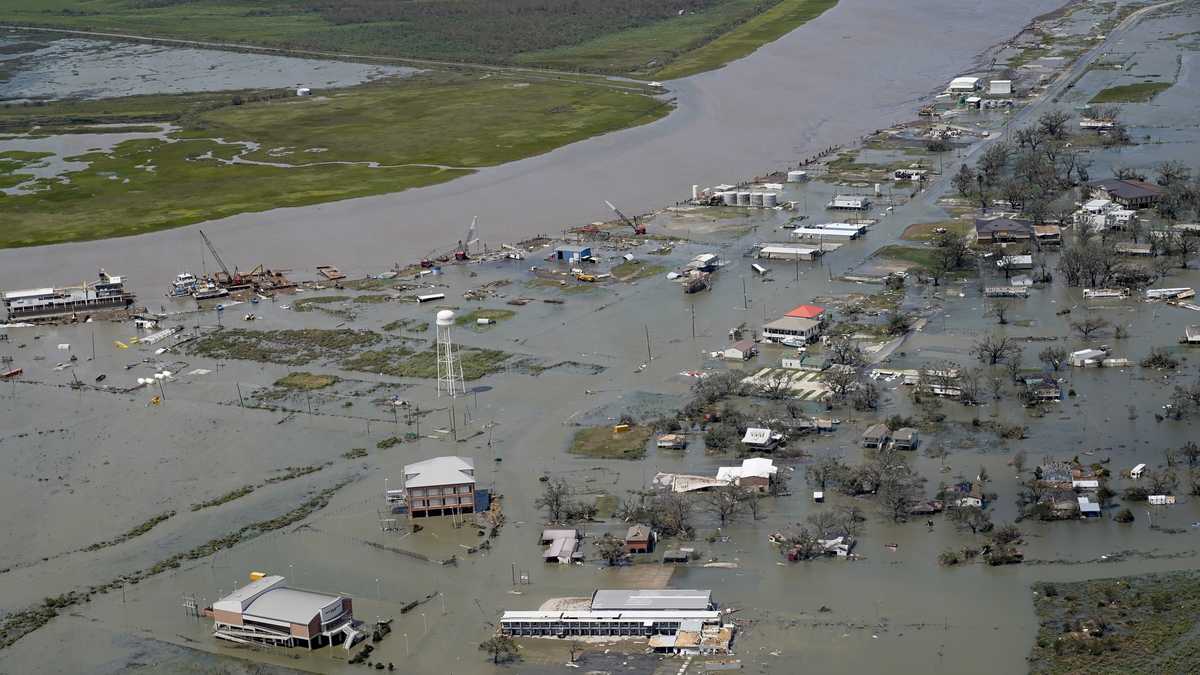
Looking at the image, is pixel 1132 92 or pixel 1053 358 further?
pixel 1132 92

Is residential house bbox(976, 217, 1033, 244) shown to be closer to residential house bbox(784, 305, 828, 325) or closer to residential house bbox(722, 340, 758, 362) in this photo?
residential house bbox(784, 305, 828, 325)

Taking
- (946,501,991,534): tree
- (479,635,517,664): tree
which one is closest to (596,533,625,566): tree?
(479,635,517,664): tree

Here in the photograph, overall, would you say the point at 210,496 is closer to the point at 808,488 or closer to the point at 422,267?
the point at 808,488

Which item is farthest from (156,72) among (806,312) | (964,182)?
(806,312)

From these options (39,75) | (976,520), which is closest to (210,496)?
(976,520)

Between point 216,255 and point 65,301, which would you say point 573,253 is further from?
point 65,301
